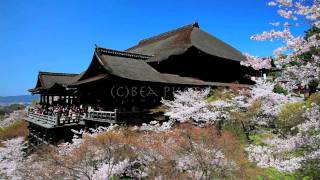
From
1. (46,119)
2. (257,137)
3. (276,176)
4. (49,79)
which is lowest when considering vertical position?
(276,176)

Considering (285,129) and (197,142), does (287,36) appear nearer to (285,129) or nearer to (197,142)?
(197,142)

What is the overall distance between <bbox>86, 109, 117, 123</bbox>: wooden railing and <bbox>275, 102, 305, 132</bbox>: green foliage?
866 cm

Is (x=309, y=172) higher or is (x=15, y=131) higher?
(x=309, y=172)

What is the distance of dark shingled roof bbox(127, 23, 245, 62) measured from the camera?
28219 millimetres

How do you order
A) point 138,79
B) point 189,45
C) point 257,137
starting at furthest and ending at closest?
point 189,45 < point 138,79 < point 257,137

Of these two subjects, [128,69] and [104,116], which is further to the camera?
[128,69]

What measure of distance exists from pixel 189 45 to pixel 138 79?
8222 millimetres

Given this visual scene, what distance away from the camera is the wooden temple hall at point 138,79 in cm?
2191

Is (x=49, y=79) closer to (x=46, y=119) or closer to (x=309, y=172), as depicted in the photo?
(x=46, y=119)

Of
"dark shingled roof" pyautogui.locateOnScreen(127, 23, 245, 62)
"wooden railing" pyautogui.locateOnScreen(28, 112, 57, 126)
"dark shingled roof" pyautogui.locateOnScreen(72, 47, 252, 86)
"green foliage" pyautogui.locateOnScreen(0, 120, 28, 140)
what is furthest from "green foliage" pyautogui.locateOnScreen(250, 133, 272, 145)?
"green foliage" pyautogui.locateOnScreen(0, 120, 28, 140)

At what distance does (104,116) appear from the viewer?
64.8 ft

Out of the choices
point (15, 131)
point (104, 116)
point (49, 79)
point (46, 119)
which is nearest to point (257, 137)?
point (104, 116)

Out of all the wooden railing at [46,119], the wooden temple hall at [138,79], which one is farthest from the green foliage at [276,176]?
the wooden railing at [46,119]

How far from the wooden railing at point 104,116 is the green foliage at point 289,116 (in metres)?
8.66
